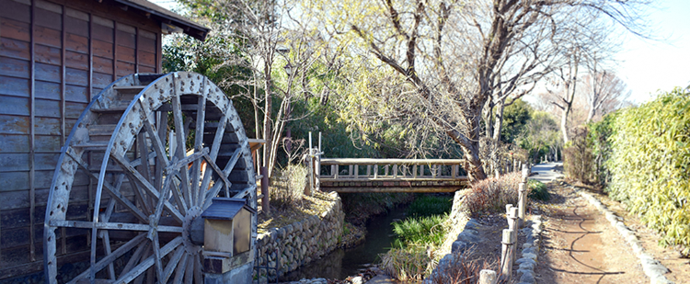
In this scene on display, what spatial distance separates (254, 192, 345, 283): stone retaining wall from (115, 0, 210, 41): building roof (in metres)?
3.41

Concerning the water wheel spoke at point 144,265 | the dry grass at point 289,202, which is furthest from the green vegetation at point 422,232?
the water wheel spoke at point 144,265

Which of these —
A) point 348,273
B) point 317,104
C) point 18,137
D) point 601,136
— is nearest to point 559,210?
point 601,136

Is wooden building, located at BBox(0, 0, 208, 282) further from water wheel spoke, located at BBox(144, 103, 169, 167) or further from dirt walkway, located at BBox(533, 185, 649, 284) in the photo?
dirt walkway, located at BBox(533, 185, 649, 284)

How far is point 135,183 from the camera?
4766 millimetres

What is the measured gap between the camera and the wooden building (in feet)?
14.0

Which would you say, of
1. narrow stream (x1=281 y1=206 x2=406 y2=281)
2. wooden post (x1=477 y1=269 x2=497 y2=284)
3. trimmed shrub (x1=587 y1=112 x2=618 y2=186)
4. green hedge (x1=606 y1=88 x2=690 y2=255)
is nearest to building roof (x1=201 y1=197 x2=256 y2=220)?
wooden post (x1=477 y1=269 x2=497 y2=284)

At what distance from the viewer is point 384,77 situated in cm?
846

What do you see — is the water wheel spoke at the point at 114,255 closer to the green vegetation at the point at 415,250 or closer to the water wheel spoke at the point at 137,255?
the water wheel spoke at the point at 137,255

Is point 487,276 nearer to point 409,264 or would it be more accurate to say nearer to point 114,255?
point 114,255

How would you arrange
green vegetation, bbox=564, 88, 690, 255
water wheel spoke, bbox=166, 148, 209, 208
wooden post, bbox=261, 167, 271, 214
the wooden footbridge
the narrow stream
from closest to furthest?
water wheel spoke, bbox=166, 148, 209, 208
green vegetation, bbox=564, 88, 690, 255
wooden post, bbox=261, 167, 271, 214
the narrow stream
the wooden footbridge

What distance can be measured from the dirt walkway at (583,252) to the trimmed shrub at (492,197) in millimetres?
670

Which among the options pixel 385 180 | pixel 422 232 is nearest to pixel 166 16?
pixel 422 232

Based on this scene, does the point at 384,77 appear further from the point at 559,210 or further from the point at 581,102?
the point at 581,102

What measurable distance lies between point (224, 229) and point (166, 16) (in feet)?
8.98
